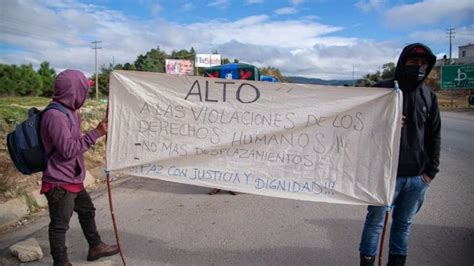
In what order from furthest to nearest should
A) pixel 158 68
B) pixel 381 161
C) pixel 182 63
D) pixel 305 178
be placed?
pixel 158 68 → pixel 182 63 → pixel 305 178 → pixel 381 161

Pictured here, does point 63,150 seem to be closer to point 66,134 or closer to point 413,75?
point 66,134

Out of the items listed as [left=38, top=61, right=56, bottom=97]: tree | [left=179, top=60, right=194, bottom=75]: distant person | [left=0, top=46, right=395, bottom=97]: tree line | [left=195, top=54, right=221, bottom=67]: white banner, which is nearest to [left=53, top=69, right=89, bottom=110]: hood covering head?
[left=195, top=54, right=221, bottom=67]: white banner

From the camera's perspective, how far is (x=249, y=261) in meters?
3.64

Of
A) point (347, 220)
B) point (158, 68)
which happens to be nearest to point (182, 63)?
point (158, 68)

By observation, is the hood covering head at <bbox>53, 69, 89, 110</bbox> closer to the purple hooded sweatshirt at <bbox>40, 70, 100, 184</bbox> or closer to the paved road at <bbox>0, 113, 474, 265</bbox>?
the purple hooded sweatshirt at <bbox>40, 70, 100, 184</bbox>

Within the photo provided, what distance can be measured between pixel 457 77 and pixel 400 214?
33.7 metres

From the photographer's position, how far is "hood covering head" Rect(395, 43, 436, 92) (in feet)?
9.30

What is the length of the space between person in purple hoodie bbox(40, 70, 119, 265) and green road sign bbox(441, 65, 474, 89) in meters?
34.4

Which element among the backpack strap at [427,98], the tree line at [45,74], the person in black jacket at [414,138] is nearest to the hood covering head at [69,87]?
the person in black jacket at [414,138]

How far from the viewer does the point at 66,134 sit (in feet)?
9.83

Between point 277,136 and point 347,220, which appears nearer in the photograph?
point 277,136

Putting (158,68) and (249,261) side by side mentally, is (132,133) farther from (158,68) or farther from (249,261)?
(158,68)

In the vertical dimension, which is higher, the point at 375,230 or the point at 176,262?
the point at 375,230

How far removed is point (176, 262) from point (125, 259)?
491 millimetres
